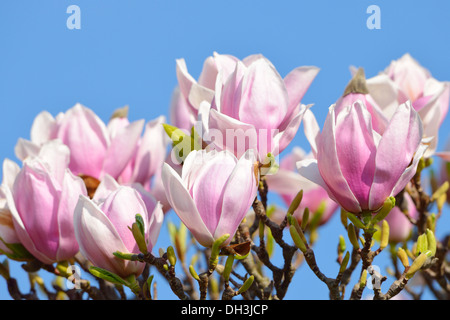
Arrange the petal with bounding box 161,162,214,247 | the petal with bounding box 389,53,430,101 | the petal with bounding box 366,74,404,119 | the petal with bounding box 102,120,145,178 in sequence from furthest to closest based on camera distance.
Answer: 1. the petal with bounding box 389,53,430,101
2. the petal with bounding box 102,120,145,178
3. the petal with bounding box 366,74,404,119
4. the petal with bounding box 161,162,214,247

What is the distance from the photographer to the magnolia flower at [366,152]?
3.85 ft

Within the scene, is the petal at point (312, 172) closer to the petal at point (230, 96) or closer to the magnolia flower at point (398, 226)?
the petal at point (230, 96)

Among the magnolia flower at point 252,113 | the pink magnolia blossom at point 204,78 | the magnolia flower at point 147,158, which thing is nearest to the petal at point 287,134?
the magnolia flower at point 252,113

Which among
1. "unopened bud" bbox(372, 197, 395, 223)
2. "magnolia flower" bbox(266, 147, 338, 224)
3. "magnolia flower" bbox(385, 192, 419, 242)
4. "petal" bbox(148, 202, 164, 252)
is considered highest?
"unopened bud" bbox(372, 197, 395, 223)

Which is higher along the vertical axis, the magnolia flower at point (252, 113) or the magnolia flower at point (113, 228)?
the magnolia flower at point (252, 113)

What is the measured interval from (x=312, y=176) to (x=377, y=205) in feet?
0.44

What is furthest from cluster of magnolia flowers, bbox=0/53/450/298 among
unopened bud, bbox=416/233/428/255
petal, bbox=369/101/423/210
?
unopened bud, bbox=416/233/428/255

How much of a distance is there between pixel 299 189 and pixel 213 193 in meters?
0.58

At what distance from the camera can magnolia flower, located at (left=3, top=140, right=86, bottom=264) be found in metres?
1.41

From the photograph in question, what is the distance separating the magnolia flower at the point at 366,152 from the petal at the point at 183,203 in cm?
25

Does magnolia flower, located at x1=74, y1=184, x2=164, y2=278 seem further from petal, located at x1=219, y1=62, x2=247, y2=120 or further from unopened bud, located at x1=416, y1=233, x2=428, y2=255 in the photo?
unopened bud, located at x1=416, y1=233, x2=428, y2=255

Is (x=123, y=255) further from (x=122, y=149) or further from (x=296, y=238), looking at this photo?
(x=122, y=149)
